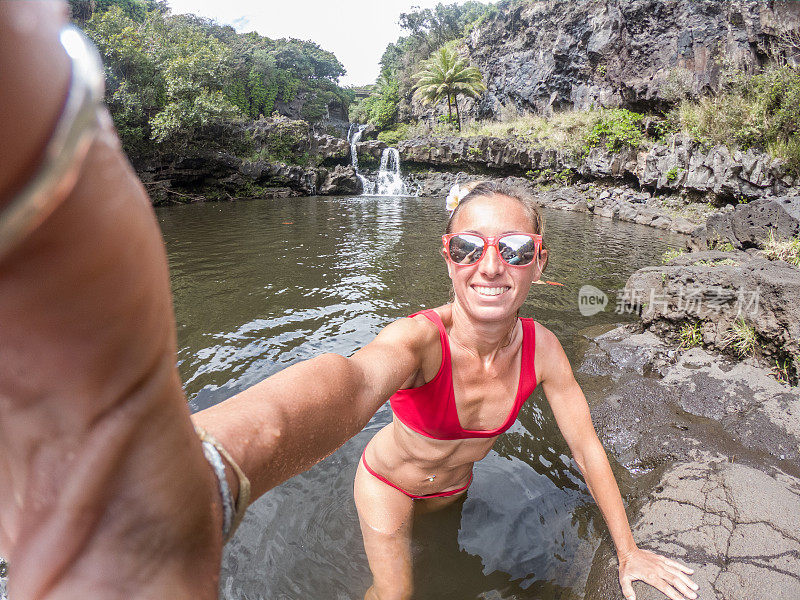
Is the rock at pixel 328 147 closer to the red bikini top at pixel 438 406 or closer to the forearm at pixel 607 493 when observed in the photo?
the red bikini top at pixel 438 406

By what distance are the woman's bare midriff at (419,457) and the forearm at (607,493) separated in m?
0.53

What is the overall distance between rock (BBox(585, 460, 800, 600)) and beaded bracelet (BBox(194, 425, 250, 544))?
2071 millimetres

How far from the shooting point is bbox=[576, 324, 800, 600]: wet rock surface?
1.94 metres

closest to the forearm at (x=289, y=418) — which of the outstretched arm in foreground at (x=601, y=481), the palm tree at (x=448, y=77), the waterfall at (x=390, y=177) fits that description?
the outstretched arm in foreground at (x=601, y=481)

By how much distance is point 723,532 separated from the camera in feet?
6.83

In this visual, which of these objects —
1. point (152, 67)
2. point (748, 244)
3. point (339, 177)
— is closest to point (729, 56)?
point (748, 244)

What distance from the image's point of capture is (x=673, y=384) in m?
3.95

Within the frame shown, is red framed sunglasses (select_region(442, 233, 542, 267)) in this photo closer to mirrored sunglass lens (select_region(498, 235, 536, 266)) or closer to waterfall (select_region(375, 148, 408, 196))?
mirrored sunglass lens (select_region(498, 235, 536, 266))

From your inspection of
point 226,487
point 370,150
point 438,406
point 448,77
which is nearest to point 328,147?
point 370,150

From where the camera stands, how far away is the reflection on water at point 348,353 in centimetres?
248

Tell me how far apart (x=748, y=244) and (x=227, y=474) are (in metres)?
9.46

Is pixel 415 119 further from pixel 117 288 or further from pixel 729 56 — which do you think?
pixel 117 288

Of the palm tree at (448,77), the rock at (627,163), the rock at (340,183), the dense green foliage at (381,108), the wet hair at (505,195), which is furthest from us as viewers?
the dense green foliage at (381,108)
